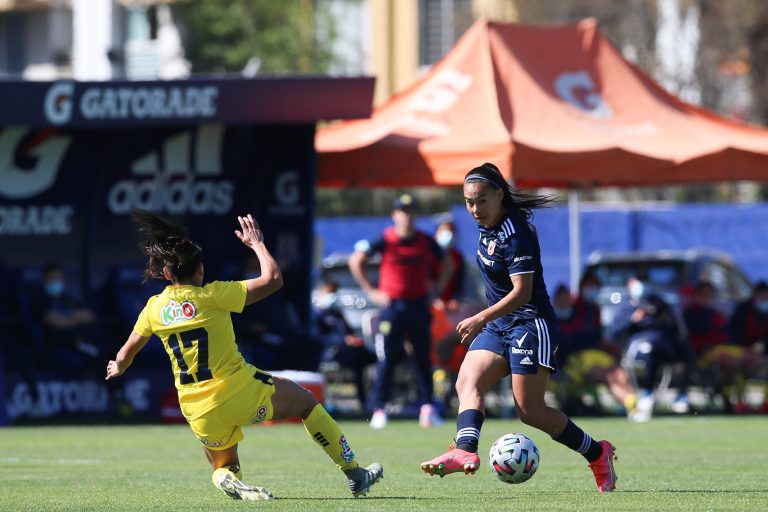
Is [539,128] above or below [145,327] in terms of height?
above

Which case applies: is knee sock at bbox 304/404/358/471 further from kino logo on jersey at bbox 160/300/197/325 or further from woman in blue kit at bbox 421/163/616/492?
kino logo on jersey at bbox 160/300/197/325

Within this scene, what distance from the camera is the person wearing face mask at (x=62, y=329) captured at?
653 inches

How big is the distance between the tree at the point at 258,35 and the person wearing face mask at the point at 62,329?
2489 centimetres

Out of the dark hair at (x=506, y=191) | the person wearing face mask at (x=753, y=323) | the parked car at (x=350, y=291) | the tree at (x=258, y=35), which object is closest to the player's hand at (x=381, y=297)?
the person wearing face mask at (x=753, y=323)

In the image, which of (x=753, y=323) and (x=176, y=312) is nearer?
(x=176, y=312)

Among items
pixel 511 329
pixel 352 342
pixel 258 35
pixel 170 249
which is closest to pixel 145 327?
pixel 170 249

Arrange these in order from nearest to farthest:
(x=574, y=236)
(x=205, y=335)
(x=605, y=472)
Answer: (x=205, y=335) < (x=605, y=472) < (x=574, y=236)

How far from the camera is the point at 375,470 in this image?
28.4 feet

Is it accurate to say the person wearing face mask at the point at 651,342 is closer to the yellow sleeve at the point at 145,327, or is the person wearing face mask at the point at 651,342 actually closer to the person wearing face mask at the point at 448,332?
the person wearing face mask at the point at 448,332

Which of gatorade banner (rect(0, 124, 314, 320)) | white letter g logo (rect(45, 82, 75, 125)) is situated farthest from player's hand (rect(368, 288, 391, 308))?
white letter g logo (rect(45, 82, 75, 125))

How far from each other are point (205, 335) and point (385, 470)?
2.67 m

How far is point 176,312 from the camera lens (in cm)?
840

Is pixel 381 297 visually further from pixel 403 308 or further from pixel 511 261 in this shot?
pixel 511 261

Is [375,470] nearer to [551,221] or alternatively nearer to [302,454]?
[302,454]
